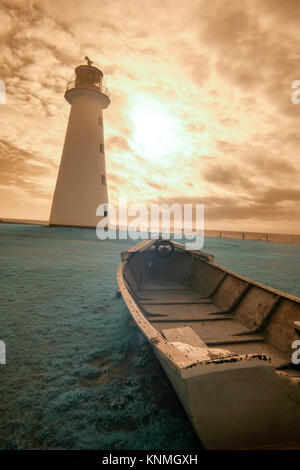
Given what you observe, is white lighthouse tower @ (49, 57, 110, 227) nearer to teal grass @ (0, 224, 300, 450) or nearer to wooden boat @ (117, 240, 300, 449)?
wooden boat @ (117, 240, 300, 449)

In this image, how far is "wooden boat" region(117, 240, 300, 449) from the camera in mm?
1806

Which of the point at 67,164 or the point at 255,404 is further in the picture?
the point at 67,164

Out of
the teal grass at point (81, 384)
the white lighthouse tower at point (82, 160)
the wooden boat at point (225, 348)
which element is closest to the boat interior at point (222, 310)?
the wooden boat at point (225, 348)

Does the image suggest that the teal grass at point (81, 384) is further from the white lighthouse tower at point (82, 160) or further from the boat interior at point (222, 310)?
the white lighthouse tower at point (82, 160)

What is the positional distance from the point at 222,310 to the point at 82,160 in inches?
886

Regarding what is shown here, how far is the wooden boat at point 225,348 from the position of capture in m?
1.81

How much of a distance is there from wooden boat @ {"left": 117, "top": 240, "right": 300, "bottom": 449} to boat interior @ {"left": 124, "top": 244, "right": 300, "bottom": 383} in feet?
0.05

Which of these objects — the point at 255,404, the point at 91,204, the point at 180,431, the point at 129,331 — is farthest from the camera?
the point at 91,204

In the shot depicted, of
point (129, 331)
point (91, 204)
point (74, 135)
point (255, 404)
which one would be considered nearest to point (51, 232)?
point (91, 204)

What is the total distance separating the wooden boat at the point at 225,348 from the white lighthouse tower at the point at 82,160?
16.9 meters

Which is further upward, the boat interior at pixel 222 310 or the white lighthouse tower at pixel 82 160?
the white lighthouse tower at pixel 82 160

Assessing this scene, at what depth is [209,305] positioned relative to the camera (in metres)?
5.97
